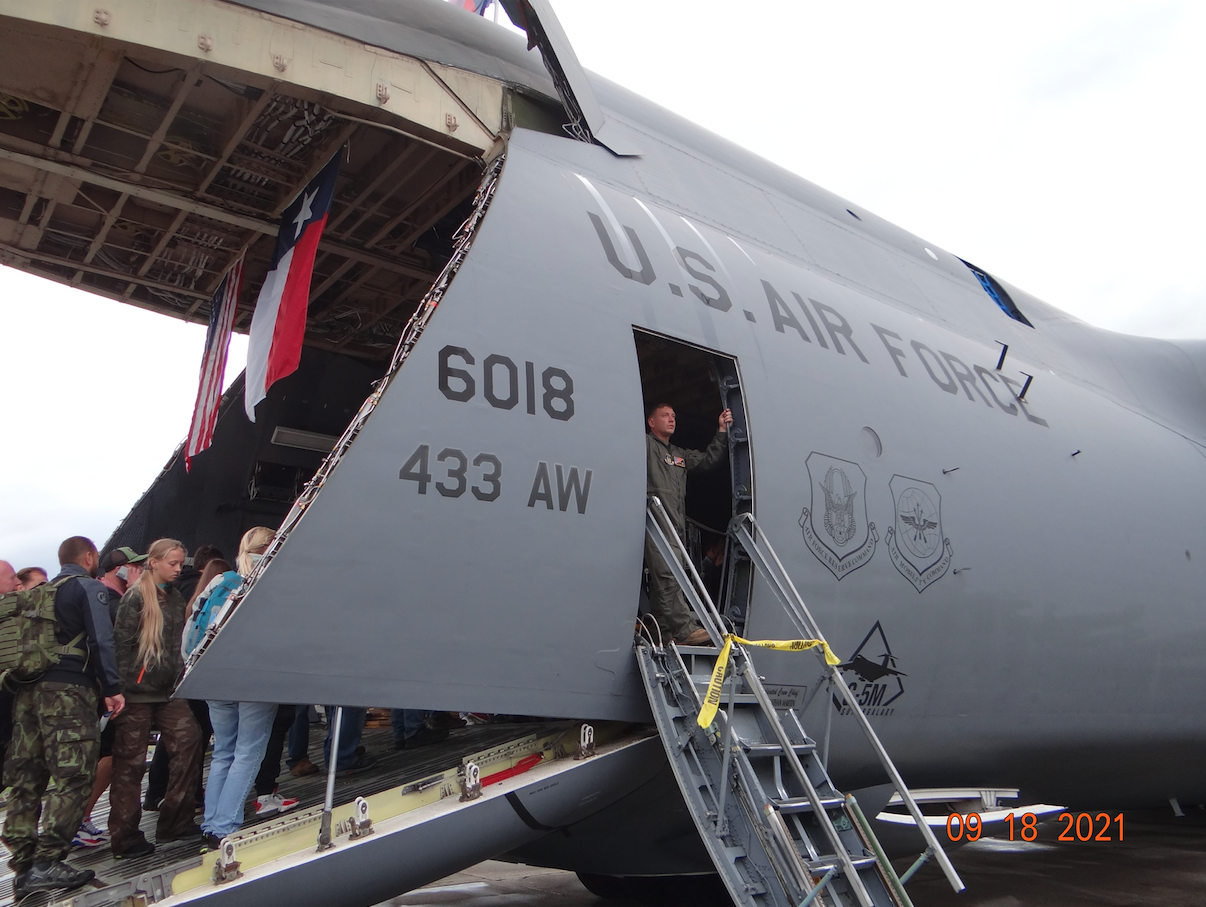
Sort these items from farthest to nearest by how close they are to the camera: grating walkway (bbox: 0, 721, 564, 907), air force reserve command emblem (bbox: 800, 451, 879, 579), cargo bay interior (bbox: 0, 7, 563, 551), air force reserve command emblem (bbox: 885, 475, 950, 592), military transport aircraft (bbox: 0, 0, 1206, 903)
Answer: air force reserve command emblem (bbox: 885, 475, 950, 592)
air force reserve command emblem (bbox: 800, 451, 879, 579)
cargo bay interior (bbox: 0, 7, 563, 551)
grating walkway (bbox: 0, 721, 564, 907)
military transport aircraft (bbox: 0, 0, 1206, 903)

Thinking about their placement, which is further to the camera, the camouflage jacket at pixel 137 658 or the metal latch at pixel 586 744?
the camouflage jacket at pixel 137 658

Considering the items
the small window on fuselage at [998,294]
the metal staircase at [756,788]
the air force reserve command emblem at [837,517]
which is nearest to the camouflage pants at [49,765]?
the metal staircase at [756,788]

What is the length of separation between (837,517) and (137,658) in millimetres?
3989

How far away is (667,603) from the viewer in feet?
15.1

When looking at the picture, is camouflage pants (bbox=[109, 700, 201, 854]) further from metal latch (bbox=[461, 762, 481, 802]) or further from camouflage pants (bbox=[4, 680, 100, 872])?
metal latch (bbox=[461, 762, 481, 802])

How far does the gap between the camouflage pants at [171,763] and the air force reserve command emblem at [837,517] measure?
356 centimetres

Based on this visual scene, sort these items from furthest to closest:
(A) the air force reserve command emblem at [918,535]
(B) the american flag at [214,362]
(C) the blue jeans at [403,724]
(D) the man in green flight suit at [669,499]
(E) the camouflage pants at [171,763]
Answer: (B) the american flag at [214,362], (C) the blue jeans at [403,724], (A) the air force reserve command emblem at [918,535], (D) the man in green flight suit at [669,499], (E) the camouflage pants at [171,763]

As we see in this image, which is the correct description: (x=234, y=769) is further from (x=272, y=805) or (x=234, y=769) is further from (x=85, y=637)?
(x=85, y=637)

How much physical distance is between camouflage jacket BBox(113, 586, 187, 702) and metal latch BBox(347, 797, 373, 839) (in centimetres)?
161

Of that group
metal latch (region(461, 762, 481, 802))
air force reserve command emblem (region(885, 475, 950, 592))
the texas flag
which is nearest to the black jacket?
the texas flag

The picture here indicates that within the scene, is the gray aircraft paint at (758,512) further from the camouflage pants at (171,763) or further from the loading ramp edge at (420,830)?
the camouflage pants at (171,763)

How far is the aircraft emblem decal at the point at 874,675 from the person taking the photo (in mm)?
5219

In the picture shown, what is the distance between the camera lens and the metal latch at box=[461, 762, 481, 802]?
370 centimetres
